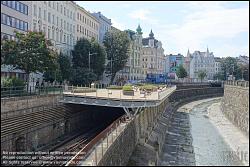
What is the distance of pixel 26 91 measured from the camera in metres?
40.4

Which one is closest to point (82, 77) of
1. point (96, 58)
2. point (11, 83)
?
point (96, 58)

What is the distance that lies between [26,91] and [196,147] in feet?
71.6

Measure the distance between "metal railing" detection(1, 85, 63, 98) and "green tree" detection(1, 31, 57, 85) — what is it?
388cm

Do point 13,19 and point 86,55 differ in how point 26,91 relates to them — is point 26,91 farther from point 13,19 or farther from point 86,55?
point 86,55

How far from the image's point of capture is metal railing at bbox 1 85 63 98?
119ft

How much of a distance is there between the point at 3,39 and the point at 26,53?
3.75 meters

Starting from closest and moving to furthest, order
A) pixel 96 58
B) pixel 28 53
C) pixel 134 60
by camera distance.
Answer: pixel 28 53, pixel 96 58, pixel 134 60

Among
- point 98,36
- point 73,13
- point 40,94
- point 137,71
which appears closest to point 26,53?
point 40,94

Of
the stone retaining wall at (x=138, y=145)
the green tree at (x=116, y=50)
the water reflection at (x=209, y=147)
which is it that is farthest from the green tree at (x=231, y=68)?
the stone retaining wall at (x=138, y=145)

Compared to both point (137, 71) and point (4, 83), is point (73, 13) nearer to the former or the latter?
point (4, 83)

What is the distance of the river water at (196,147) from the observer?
130 feet

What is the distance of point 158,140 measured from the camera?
44.6 m

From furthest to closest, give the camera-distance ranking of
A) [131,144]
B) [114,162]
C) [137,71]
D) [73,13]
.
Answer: [137,71], [73,13], [131,144], [114,162]

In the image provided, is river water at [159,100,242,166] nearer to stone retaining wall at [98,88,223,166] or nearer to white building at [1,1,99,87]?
stone retaining wall at [98,88,223,166]
